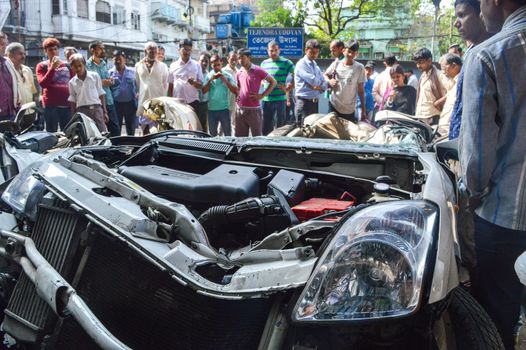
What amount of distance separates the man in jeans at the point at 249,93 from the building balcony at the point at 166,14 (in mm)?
43379

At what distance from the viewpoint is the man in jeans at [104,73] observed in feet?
24.4

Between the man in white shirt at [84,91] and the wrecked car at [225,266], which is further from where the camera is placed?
the man in white shirt at [84,91]

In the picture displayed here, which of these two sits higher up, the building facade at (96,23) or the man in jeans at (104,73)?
the building facade at (96,23)

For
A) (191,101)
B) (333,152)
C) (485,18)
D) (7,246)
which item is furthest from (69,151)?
(191,101)

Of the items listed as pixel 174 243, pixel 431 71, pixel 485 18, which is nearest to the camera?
pixel 174 243

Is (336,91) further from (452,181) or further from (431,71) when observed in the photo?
(452,181)

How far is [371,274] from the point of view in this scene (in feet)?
4.78

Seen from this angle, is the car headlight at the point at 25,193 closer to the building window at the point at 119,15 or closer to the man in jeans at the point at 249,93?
the man in jeans at the point at 249,93

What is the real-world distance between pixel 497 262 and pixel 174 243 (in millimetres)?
1324

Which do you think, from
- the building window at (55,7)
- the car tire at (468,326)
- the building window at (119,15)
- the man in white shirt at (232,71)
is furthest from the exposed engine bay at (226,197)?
the building window at (119,15)

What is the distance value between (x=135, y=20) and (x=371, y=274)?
45.6m

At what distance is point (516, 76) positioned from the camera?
71.7 inches

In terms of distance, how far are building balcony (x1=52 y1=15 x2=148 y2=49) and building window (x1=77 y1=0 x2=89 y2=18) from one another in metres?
0.38

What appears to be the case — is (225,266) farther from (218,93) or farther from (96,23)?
(96,23)
